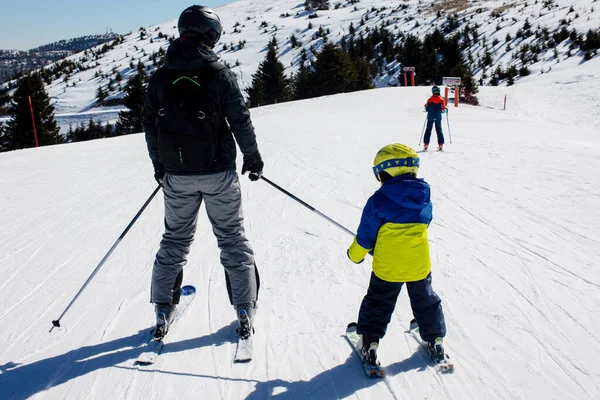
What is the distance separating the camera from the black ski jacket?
103 inches

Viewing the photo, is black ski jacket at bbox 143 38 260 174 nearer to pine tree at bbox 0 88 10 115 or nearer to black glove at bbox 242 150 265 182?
black glove at bbox 242 150 265 182

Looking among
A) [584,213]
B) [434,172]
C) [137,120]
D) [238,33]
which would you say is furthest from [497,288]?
[238,33]

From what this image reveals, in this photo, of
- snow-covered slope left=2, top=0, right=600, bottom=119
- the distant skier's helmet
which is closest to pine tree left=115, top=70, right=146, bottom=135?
snow-covered slope left=2, top=0, right=600, bottom=119

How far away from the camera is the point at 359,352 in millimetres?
2859

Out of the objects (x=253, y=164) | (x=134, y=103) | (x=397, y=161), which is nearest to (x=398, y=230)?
(x=397, y=161)

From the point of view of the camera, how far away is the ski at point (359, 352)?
2.66 metres

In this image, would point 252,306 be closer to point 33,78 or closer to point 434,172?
point 434,172

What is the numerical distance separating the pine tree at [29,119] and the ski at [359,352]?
32.3 m

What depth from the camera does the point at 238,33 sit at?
75062 millimetres

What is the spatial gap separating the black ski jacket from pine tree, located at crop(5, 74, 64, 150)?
31572 mm

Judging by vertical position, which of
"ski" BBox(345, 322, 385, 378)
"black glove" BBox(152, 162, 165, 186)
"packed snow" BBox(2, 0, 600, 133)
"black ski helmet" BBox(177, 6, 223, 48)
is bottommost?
"ski" BBox(345, 322, 385, 378)

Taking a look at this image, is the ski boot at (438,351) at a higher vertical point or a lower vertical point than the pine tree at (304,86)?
lower

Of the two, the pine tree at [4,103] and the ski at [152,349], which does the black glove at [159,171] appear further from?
the pine tree at [4,103]

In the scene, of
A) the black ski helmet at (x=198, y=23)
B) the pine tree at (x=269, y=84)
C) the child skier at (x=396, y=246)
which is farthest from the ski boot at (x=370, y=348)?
the pine tree at (x=269, y=84)
